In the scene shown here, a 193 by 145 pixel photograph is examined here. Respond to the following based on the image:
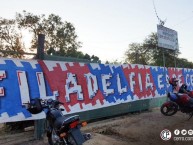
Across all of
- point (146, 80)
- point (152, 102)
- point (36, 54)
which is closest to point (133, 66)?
point (146, 80)

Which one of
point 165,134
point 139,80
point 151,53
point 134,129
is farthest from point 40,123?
point 151,53

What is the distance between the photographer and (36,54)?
27.5ft

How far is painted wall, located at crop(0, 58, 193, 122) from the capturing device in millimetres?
7336

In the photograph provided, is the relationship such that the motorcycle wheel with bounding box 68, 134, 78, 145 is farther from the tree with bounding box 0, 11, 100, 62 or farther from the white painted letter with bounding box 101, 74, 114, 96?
the tree with bounding box 0, 11, 100, 62

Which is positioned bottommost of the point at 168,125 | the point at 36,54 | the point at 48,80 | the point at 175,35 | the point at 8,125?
the point at 168,125

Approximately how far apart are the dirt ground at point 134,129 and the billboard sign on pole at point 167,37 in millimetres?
4073

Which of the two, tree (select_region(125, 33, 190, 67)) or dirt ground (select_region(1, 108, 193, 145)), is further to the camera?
tree (select_region(125, 33, 190, 67))

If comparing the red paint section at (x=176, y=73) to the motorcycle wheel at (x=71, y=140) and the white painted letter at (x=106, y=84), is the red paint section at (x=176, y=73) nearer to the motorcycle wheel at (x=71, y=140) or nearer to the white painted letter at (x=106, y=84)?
the white painted letter at (x=106, y=84)

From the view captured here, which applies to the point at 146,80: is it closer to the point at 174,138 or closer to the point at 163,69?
the point at 163,69

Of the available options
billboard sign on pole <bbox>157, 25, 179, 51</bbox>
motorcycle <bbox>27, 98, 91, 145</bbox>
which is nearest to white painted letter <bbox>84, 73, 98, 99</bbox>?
motorcycle <bbox>27, 98, 91, 145</bbox>

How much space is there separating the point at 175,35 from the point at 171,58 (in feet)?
80.3

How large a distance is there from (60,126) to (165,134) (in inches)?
187

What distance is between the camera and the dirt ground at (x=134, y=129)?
27.3 ft

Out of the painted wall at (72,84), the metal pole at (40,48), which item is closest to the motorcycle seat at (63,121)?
the painted wall at (72,84)
